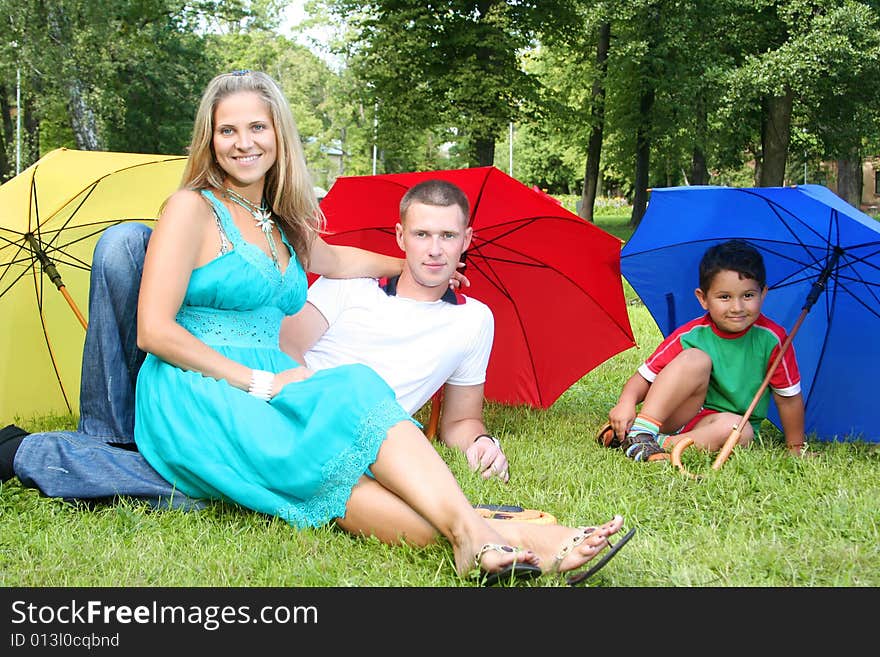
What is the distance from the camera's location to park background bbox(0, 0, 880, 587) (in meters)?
3.33

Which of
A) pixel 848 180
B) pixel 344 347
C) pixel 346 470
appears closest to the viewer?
pixel 346 470

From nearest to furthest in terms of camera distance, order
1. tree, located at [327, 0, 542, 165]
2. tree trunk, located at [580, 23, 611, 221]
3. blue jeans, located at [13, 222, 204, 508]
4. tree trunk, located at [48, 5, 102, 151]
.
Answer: blue jeans, located at [13, 222, 204, 508] → tree, located at [327, 0, 542, 165] → tree trunk, located at [48, 5, 102, 151] → tree trunk, located at [580, 23, 611, 221]

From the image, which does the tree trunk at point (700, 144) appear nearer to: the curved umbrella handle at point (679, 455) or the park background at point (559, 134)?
the park background at point (559, 134)

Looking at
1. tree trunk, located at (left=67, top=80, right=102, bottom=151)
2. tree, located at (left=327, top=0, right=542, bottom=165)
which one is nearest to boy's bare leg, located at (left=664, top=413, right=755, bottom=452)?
tree, located at (left=327, top=0, right=542, bottom=165)

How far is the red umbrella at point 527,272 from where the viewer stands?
16.1ft

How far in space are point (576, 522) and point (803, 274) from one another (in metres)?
2.18

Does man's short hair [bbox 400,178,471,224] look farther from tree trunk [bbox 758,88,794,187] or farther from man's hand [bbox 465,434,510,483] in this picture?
tree trunk [bbox 758,88,794,187]

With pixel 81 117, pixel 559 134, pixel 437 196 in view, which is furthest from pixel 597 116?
pixel 437 196

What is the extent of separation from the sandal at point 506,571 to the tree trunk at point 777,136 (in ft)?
69.9

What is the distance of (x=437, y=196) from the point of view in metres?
4.36

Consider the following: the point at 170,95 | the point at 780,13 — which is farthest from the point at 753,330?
the point at 170,95

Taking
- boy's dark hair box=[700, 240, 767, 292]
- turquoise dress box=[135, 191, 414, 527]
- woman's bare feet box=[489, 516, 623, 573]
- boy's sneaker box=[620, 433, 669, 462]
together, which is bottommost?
boy's sneaker box=[620, 433, 669, 462]

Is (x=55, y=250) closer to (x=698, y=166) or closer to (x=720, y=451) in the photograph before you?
(x=720, y=451)

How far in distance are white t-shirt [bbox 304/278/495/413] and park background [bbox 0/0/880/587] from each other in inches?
17.8
